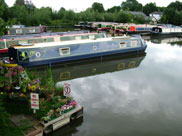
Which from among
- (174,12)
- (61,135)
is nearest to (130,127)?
(61,135)

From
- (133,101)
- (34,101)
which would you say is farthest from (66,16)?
(34,101)

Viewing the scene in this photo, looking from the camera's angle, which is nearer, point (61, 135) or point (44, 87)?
point (61, 135)

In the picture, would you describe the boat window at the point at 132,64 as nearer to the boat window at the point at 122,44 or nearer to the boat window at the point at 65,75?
the boat window at the point at 122,44

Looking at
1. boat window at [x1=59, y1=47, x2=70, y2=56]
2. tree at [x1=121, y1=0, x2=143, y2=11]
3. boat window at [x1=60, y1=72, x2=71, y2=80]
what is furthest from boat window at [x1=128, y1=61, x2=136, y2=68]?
tree at [x1=121, y1=0, x2=143, y2=11]

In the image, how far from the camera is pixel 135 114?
8125 millimetres

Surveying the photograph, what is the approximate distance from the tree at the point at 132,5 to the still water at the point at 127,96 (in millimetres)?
70228

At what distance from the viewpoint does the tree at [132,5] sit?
3223 inches

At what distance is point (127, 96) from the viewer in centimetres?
976

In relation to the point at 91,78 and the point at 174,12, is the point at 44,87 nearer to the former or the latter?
the point at 91,78

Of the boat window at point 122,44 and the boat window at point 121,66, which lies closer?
the boat window at point 121,66

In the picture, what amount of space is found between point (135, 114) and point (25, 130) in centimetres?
441

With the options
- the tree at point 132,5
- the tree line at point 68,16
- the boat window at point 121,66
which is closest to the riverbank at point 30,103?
the boat window at point 121,66

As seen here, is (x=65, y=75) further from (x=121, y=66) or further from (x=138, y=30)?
(x=138, y=30)

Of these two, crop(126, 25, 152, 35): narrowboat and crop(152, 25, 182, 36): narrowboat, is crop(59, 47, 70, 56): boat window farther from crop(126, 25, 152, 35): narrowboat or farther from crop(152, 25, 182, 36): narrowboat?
crop(152, 25, 182, 36): narrowboat
